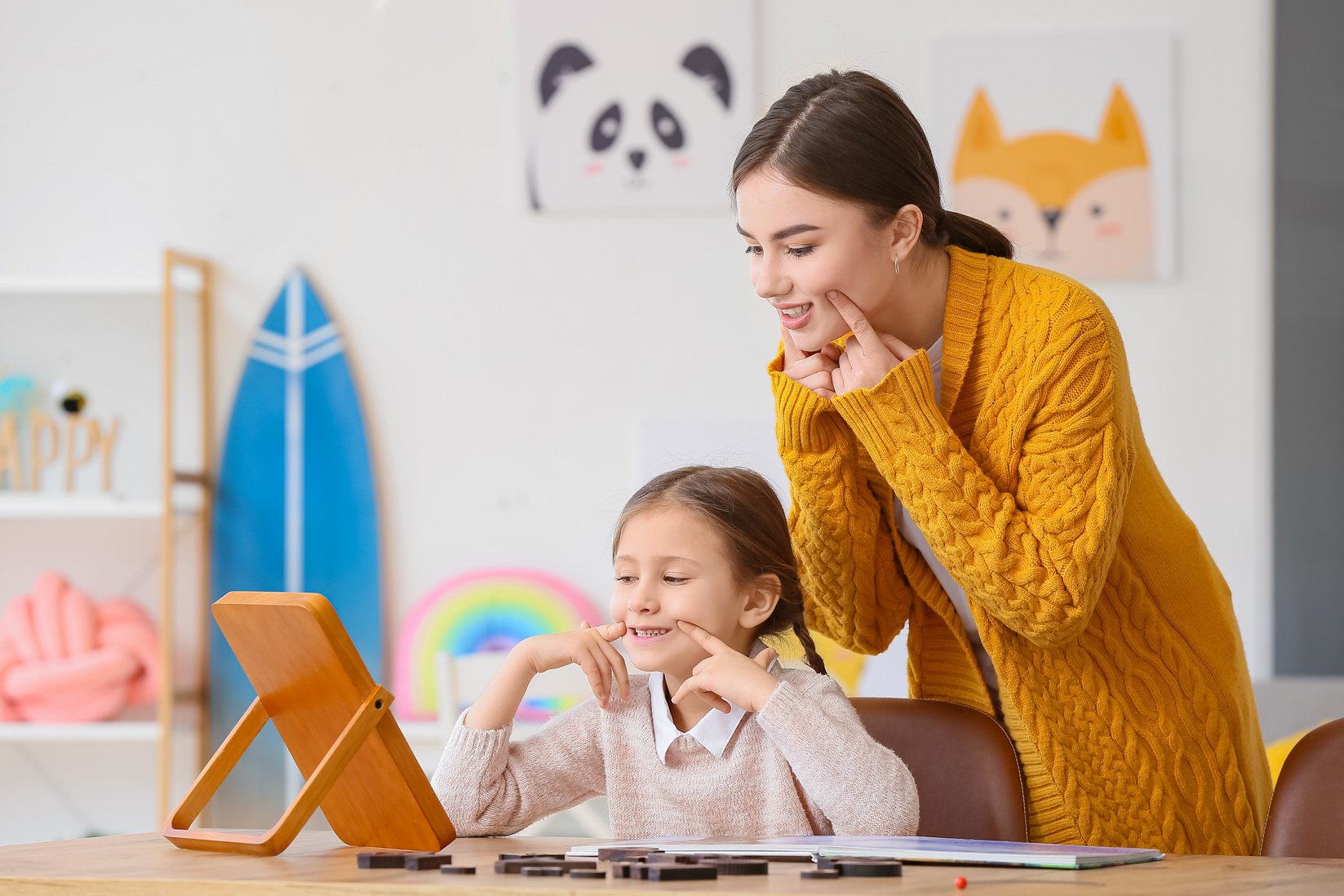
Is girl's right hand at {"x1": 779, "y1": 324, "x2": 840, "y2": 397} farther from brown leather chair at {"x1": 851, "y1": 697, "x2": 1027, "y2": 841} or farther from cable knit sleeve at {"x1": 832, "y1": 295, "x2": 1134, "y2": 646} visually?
brown leather chair at {"x1": 851, "y1": 697, "x2": 1027, "y2": 841}

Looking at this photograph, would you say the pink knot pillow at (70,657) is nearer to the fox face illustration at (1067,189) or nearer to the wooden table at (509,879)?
the wooden table at (509,879)

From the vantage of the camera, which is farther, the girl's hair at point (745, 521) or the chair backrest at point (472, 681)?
the chair backrest at point (472, 681)

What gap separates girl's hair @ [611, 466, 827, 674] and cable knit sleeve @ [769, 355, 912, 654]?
0.03 metres

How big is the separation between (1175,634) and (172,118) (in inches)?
92.6

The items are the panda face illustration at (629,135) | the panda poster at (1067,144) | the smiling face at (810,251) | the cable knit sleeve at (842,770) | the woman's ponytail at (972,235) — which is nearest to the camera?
the cable knit sleeve at (842,770)

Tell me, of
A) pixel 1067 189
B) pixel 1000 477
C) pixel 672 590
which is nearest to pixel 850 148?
pixel 1000 477

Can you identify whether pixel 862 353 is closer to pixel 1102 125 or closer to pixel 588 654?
pixel 588 654

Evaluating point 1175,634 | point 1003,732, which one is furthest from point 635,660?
point 1175,634

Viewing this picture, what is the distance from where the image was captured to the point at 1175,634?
1.31 metres

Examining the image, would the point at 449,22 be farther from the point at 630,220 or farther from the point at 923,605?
the point at 923,605

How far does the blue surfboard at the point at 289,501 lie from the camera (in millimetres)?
2750

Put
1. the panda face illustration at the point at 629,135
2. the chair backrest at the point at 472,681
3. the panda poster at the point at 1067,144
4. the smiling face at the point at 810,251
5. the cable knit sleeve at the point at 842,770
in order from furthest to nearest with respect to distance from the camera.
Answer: the panda face illustration at the point at 629,135 < the panda poster at the point at 1067,144 < the chair backrest at the point at 472,681 < the smiling face at the point at 810,251 < the cable knit sleeve at the point at 842,770

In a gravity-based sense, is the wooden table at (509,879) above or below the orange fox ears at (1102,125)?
below

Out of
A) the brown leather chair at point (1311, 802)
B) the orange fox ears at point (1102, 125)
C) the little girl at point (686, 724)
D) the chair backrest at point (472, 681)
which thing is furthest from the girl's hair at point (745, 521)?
the orange fox ears at point (1102, 125)
